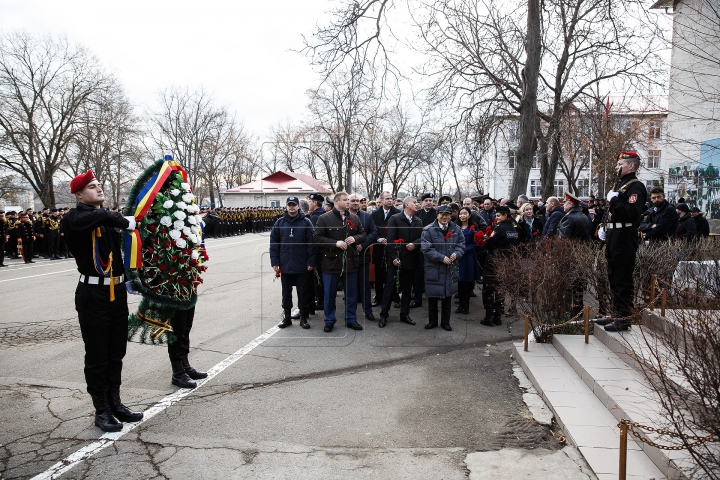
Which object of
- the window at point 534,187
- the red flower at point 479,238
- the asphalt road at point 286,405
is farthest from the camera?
the window at point 534,187

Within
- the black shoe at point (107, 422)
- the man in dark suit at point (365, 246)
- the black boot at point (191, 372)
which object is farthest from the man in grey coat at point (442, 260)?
the black shoe at point (107, 422)

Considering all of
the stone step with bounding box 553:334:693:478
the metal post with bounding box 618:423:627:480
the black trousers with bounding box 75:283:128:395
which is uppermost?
the black trousers with bounding box 75:283:128:395

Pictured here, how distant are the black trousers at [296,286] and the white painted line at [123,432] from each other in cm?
154

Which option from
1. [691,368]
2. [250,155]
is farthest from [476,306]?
[250,155]

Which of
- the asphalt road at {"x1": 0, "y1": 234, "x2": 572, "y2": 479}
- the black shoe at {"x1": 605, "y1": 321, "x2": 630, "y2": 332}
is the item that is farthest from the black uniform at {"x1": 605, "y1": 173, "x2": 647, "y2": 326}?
the asphalt road at {"x1": 0, "y1": 234, "x2": 572, "y2": 479}

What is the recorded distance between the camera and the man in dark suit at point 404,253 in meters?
8.34

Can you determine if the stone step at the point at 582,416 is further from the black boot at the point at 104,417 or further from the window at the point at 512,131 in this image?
the window at the point at 512,131

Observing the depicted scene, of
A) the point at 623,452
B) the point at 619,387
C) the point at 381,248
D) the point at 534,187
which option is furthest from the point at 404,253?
the point at 534,187

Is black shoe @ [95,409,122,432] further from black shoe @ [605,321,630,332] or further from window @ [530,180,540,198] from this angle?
window @ [530,180,540,198]

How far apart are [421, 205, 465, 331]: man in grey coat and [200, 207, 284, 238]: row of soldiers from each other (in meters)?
25.3

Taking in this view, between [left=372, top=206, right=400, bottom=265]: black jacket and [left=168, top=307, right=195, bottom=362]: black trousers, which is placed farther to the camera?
[left=372, top=206, right=400, bottom=265]: black jacket

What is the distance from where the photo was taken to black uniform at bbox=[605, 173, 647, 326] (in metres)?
6.09

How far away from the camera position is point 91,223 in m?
4.35

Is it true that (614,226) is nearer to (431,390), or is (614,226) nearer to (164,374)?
(431,390)
